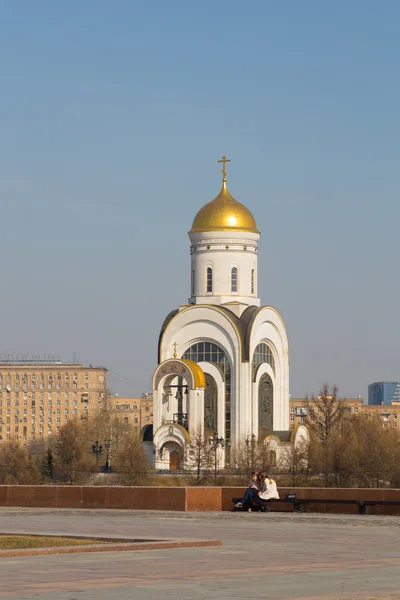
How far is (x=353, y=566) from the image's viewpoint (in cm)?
1289

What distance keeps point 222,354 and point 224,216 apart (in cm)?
714

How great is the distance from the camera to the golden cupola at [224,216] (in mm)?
62969

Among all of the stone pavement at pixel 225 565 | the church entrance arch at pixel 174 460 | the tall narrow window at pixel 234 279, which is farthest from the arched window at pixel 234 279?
the stone pavement at pixel 225 565

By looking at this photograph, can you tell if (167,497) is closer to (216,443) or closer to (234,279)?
(216,443)

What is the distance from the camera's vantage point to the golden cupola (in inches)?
2479

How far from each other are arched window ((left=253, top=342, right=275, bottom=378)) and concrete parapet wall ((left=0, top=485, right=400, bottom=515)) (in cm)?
3592

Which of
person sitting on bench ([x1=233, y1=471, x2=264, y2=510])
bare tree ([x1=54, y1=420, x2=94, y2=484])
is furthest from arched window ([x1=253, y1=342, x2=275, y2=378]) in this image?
person sitting on bench ([x1=233, y1=471, x2=264, y2=510])

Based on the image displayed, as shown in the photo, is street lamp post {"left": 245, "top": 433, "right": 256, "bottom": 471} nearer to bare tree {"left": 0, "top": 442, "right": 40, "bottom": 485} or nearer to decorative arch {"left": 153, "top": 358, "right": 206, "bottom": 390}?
decorative arch {"left": 153, "top": 358, "right": 206, "bottom": 390}

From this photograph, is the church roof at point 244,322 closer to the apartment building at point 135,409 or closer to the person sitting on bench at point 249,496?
the person sitting on bench at point 249,496

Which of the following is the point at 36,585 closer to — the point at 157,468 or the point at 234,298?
the point at 157,468

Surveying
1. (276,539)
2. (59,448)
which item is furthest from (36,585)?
(59,448)

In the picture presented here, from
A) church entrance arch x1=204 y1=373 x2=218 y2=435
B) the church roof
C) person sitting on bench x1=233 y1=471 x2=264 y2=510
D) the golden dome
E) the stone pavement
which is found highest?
the golden dome

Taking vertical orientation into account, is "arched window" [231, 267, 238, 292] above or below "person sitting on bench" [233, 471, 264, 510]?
above

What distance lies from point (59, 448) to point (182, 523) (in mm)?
51338
